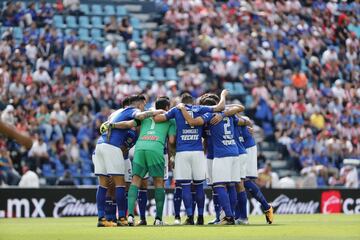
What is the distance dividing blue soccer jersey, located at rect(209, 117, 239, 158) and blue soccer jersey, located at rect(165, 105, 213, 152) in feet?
0.86

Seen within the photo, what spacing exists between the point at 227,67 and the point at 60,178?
901 centimetres

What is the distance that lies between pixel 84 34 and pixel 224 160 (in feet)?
55.0

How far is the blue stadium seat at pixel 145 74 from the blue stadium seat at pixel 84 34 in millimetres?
2082

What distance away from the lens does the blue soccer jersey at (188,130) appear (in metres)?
18.5

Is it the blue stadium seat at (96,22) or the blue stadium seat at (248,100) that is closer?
the blue stadium seat at (248,100)

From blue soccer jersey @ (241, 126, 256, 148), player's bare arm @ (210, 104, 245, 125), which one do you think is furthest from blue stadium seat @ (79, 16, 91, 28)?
player's bare arm @ (210, 104, 245, 125)

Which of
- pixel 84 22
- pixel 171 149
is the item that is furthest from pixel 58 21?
pixel 171 149

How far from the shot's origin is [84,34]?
34562 millimetres

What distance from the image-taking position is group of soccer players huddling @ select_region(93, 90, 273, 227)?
18.5 m

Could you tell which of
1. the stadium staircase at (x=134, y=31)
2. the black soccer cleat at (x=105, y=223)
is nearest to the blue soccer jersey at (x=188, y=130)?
the black soccer cleat at (x=105, y=223)

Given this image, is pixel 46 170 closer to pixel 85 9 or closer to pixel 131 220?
pixel 85 9

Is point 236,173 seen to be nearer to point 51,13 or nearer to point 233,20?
point 51,13

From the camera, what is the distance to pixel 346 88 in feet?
121

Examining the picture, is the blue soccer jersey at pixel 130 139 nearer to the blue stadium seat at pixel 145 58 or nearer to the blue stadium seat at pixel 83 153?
the blue stadium seat at pixel 83 153
